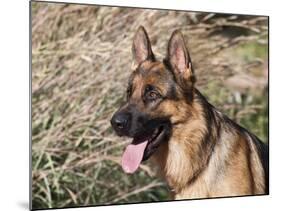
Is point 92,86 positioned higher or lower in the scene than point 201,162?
higher

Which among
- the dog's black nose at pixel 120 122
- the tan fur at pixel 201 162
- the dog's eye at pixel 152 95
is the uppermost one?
the dog's eye at pixel 152 95

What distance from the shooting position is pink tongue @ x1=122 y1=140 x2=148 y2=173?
3.76m

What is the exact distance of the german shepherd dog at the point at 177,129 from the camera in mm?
3668

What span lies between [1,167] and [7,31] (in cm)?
78

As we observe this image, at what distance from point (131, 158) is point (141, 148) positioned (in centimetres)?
10

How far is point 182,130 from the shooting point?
12.2ft

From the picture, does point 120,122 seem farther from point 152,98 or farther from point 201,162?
point 201,162

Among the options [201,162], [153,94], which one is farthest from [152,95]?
[201,162]

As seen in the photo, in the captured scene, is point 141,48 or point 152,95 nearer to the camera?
point 152,95

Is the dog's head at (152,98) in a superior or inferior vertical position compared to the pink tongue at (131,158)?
superior

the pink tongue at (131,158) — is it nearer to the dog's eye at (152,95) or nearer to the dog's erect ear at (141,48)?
the dog's eye at (152,95)

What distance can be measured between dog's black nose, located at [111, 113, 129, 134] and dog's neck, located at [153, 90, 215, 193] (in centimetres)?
26

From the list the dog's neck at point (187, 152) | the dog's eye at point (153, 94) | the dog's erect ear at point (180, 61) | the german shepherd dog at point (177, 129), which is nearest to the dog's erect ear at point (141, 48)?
the german shepherd dog at point (177, 129)

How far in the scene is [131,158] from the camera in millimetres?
3781
